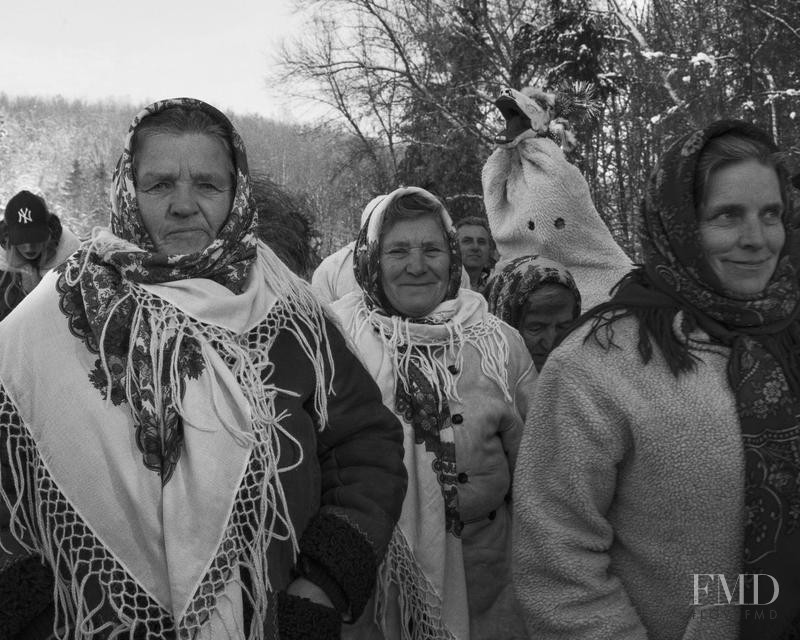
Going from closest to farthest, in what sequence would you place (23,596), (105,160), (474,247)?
(23,596) < (474,247) < (105,160)

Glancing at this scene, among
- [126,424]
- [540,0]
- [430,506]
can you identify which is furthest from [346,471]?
[540,0]

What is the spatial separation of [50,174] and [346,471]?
81.3 metres

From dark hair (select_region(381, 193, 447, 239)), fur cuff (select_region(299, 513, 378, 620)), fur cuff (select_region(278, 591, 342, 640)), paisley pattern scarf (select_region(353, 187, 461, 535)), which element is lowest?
fur cuff (select_region(278, 591, 342, 640))

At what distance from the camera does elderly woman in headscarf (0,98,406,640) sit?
6.09ft

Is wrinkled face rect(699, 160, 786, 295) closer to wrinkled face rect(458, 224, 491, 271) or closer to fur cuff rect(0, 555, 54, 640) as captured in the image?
fur cuff rect(0, 555, 54, 640)

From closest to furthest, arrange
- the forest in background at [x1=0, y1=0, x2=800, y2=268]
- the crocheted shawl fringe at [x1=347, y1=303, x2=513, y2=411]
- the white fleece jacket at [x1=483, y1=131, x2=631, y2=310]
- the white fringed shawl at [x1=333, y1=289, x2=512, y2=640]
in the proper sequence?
the white fringed shawl at [x1=333, y1=289, x2=512, y2=640] < the crocheted shawl fringe at [x1=347, y1=303, x2=513, y2=411] < the white fleece jacket at [x1=483, y1=131, x2=631, y2=310] < the forest in background at [x1=0, y1=0, x2=800, y2=268]

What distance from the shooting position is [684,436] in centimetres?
187

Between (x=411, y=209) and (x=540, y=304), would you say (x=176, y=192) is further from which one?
(x=540, y=304)

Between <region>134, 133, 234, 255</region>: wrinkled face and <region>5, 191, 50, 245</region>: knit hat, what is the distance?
161 inches

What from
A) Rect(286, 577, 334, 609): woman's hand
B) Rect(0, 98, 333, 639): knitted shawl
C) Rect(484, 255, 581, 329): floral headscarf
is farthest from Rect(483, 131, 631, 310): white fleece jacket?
Rect(286, 577, 334, 609): woman's hand

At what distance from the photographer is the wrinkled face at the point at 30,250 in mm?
5750

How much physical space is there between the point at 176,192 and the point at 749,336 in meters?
1.42

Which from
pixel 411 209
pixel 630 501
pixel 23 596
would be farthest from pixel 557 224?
pixel 23 596

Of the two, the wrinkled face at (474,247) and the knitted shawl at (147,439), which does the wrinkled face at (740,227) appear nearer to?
the knitted shawl at (147,439)
